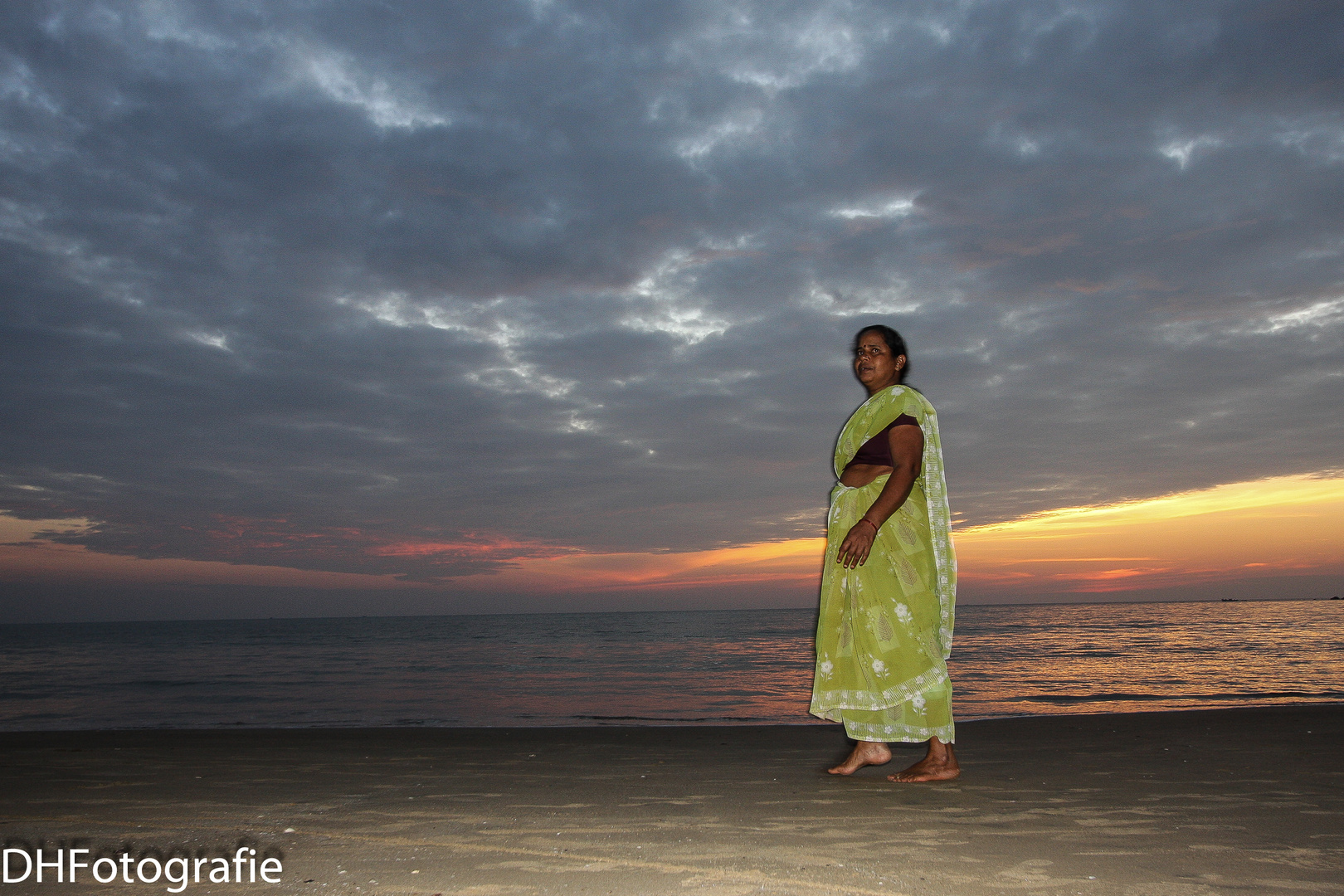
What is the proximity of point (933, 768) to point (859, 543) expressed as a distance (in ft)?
3.32

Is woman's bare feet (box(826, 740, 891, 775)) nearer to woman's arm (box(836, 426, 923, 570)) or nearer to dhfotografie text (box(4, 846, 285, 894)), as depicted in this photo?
woman's arm (box(836, 426, 923, 570))

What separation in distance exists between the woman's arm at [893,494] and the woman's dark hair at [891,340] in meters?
0.45

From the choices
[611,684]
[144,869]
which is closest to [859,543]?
[144,869]

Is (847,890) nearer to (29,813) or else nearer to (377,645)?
(29,813)

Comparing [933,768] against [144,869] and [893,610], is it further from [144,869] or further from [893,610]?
[144,869]

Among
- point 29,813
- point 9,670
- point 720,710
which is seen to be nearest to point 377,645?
point 9,670

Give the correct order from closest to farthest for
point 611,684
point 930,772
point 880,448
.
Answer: point 930,772 < point 880,448 < point 611,684

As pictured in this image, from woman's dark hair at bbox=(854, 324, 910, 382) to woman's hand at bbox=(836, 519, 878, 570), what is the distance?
0.84 m

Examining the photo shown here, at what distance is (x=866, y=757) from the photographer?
3598mm

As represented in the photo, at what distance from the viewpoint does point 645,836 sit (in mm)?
2391

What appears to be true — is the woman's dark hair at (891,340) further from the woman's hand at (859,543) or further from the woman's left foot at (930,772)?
the woman's left foot at (930,772)

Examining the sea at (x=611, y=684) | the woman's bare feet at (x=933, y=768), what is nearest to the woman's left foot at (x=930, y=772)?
the woman's bare feet at (x=933, y=768)

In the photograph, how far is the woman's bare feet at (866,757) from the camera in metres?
3.55

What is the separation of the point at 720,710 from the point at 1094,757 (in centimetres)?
624
